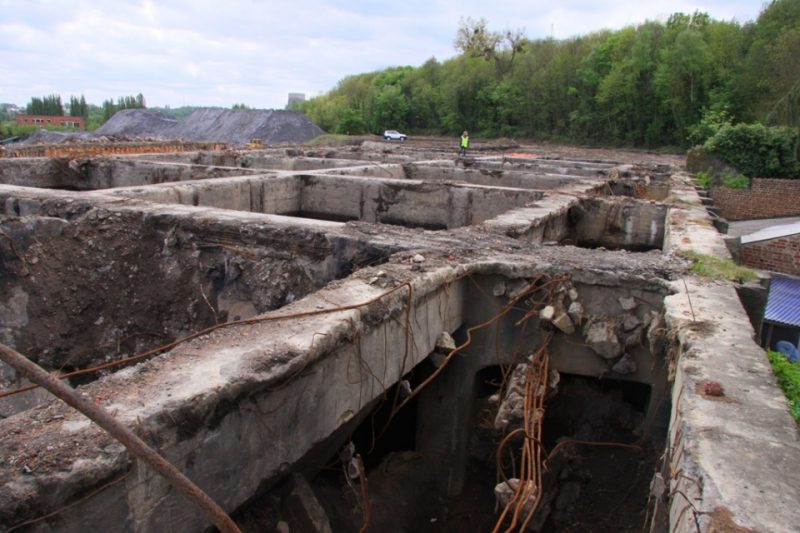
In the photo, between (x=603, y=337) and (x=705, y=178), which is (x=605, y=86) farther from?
(x=603, y=337)

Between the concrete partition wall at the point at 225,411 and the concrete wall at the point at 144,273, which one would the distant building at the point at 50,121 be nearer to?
the concrete wall at the point at 144,273

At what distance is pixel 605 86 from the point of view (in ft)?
125

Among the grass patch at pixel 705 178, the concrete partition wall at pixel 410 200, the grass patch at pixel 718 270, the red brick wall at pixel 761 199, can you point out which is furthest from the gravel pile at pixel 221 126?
the grass patch at pixel 718 270

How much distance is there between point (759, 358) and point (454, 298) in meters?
2.21

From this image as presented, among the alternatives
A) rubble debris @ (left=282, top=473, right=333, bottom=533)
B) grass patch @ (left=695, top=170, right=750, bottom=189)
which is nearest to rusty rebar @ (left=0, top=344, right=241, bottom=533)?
rubble debris @ (left=282, top=473, right=333, bottom=533)

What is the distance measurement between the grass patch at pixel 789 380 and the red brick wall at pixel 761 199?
48.6ft

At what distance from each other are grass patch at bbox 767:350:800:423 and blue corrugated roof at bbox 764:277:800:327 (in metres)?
6.07

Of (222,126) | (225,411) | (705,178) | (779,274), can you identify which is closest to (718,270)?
(225,411)

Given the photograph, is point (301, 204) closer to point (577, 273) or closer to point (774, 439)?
point (577, 273)

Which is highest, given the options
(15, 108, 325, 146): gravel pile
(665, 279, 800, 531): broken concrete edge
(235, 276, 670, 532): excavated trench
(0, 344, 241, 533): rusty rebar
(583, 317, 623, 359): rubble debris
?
(15, 108, 325, 146): gravel pile

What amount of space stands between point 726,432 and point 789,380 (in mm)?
1437

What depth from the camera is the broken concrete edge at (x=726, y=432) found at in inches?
85.8

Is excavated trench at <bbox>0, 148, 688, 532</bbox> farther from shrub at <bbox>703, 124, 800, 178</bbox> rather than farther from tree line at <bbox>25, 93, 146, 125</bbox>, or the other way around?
tree line at <bbox>25, 93, 146, 125</bbox>

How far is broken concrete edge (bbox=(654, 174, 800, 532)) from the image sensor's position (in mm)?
2180
